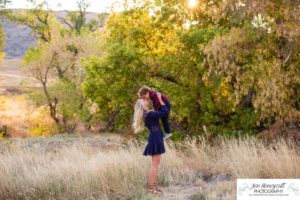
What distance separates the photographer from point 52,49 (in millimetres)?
36656

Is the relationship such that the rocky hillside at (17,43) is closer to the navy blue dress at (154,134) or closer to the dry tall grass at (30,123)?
the dry tall grass at (30,123)

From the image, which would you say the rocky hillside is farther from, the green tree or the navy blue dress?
the navy blue dress

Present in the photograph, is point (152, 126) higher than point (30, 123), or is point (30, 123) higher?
point (152, 126)

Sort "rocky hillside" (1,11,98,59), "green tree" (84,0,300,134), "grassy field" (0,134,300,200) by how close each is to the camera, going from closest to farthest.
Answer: "grassy field" (0,134,300,200) → "green tree" (84,0,300,134) → "rocky hillside" (1,11,98,59)

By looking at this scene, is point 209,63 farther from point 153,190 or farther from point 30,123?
point 30,123

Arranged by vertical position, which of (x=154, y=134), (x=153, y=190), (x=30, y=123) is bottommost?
(x=30, y=123)

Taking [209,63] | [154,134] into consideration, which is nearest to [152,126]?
[154,134]

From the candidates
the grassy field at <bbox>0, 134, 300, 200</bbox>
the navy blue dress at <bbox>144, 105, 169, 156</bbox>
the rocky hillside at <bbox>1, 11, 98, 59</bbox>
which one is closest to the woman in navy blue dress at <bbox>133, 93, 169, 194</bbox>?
the navy blue dress at <bbox>144, 105, 169, 156</bbox>

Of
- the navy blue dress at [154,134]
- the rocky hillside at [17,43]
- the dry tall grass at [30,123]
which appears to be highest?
the rocky hillside at [17,43]

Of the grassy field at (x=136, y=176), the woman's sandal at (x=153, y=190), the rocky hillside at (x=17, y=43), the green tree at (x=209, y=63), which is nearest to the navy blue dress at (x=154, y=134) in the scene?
the woman's sandal at (x=153, y=190)

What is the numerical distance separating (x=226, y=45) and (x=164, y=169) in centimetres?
348

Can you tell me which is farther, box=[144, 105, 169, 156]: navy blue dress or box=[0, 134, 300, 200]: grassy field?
→ box=[0, 134, 300, 200]: grassy field

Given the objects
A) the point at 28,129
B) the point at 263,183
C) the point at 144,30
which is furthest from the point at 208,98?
the point at 28,129

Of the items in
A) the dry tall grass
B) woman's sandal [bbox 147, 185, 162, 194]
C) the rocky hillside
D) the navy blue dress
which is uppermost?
the rocky hillside
